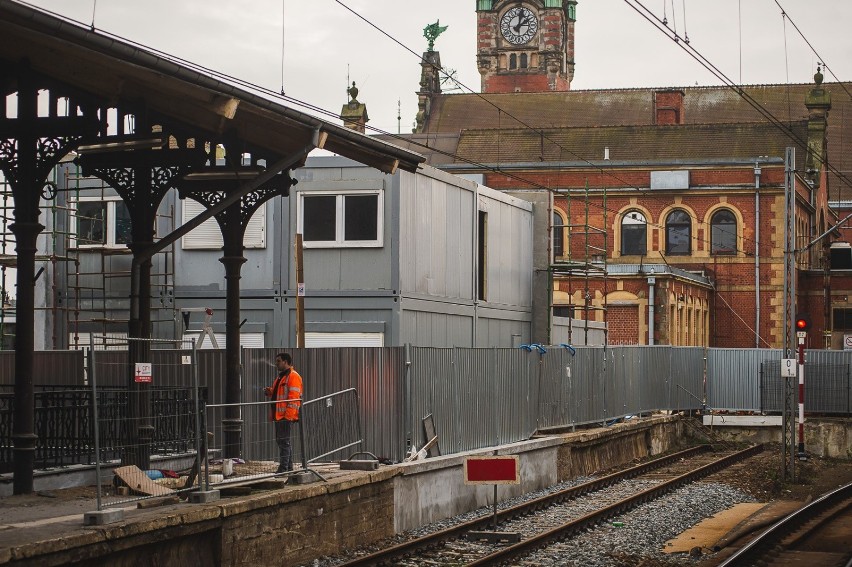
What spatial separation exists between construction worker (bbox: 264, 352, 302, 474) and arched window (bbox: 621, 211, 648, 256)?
44627 millimetres

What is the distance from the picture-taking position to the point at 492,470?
1672 centimetres

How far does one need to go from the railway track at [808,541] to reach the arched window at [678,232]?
3705cm

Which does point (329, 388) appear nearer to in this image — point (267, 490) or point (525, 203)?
point (267, 490)

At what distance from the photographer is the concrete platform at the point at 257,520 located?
11562 mm

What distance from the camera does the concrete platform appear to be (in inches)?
455

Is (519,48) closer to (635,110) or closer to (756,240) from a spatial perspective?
(635,110)

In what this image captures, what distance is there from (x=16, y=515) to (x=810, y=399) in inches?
1247

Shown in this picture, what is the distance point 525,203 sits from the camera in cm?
3266

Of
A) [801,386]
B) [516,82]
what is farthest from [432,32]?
[801,386]

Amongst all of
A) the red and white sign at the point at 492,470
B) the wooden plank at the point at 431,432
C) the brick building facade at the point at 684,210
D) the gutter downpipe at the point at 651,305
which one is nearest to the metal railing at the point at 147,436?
the red and white sign at the point at 492,470

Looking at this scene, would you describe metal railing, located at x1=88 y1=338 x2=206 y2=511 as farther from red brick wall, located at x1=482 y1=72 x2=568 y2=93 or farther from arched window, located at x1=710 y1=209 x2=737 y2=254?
red brick wall, located at x1=482 y1=72 x2=568 y2=93

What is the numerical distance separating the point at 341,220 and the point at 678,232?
3646 cm

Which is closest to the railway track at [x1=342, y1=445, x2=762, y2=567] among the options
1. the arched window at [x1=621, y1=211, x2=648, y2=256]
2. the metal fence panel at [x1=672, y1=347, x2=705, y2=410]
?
the metal fence panel at [x1=672, y1=347, x2=705, y2=410]

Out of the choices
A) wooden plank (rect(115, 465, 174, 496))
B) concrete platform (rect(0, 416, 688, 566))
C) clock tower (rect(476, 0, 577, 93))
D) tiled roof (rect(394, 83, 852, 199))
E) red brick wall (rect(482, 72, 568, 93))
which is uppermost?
clock tower (rect(476, 0, 577, 93))
